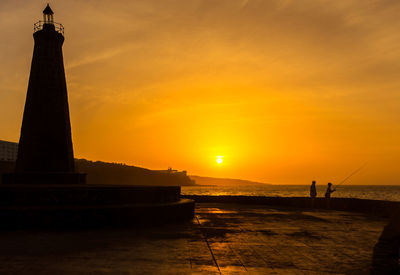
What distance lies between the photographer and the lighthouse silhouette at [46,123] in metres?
17.7

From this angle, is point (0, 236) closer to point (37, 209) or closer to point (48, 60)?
point (37, 209)

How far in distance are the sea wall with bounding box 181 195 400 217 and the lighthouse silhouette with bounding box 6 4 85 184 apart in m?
12.2

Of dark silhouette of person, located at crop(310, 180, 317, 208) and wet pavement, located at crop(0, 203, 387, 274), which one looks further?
dark silhouette of person, located at crop(310, 180, 317, 208)

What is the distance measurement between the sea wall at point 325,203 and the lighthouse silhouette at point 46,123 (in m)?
12.2

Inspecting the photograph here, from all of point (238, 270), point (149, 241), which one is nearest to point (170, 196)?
point (149, 241)

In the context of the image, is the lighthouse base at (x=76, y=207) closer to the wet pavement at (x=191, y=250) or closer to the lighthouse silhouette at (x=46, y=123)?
the wet pavement at (x=191, y=250)

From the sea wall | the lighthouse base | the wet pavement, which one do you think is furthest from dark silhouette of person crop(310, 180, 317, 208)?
the lighthouse base

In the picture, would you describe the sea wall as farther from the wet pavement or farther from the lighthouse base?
the lighthouse base

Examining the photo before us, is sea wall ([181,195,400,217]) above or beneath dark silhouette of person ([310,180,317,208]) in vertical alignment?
beneath

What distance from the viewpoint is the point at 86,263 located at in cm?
674

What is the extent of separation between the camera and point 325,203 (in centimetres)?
2248

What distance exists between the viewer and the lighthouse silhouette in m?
17.7

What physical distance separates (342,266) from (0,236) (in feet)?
26.5

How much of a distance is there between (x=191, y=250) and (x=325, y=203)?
53.1 ft
